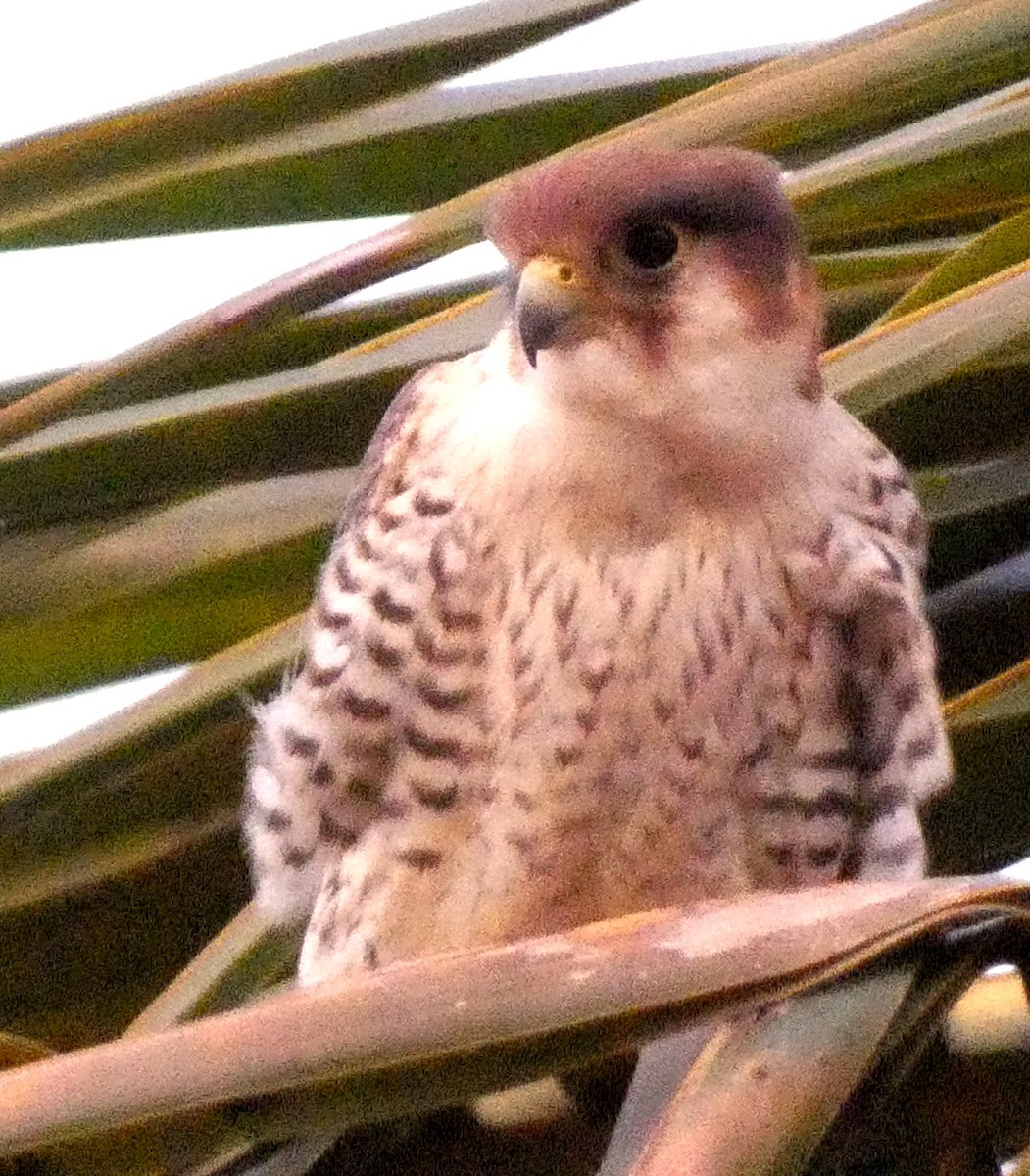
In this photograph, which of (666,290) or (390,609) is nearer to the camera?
(666,290)

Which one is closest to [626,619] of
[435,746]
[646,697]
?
[646,697]

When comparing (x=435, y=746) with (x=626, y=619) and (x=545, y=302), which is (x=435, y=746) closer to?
(x=626, y=619)

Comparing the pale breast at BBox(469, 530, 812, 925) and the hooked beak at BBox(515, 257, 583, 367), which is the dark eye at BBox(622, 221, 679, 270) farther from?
the pale breast at BBox(469, 530, 812, 925)

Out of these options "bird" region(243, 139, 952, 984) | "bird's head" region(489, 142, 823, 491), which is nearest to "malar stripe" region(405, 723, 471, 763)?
"bird" region(243, 139, 952, 984)

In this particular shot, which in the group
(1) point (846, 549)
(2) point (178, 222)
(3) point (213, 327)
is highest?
(2) point (178, 222)

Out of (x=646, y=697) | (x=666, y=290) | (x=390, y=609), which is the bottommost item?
(x=646, y=697)

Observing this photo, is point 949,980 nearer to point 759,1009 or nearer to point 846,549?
point 759,1009

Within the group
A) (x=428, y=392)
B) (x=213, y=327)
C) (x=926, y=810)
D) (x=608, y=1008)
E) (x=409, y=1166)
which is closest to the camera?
(x=608, y=1008)

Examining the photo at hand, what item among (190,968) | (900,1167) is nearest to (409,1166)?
(900,1167)
